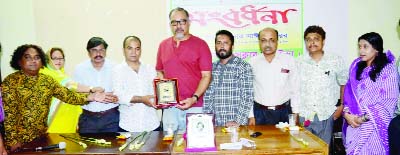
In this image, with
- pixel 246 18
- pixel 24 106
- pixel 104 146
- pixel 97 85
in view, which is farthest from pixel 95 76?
pixel 246 18

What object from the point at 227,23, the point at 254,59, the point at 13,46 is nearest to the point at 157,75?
the point at 254,59

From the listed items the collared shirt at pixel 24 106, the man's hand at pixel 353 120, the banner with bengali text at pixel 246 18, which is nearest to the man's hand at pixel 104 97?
the collared shirt at pixel 24 106

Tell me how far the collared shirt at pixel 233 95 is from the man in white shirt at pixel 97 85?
3.36 ft

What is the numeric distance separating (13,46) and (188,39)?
283 cm

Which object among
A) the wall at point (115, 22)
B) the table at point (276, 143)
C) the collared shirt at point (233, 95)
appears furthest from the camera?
the wall at point (115, 22)

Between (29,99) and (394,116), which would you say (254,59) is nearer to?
(394,116)

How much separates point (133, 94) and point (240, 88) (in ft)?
3.64

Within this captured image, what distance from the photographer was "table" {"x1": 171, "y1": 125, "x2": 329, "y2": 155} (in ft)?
8.44

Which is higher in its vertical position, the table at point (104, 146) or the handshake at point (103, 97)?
the handshake at point (103, 97)

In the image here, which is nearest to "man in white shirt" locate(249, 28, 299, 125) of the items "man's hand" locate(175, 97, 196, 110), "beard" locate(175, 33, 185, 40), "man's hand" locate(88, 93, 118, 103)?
"man's hand" locate(175, 97, 196, 110)

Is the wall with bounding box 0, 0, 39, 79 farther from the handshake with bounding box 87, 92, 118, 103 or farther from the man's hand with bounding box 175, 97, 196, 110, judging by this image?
the man's hand with bounding box 175, 97, 196, 110

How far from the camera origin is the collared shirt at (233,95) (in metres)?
3.59

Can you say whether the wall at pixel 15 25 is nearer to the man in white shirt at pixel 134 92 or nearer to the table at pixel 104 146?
the man in white shirt at pixel 134 92

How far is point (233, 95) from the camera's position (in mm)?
3607
